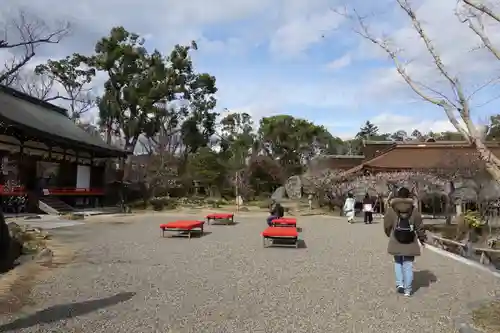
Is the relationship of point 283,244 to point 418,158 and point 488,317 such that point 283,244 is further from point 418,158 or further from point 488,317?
point 418,158

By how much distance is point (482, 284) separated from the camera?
6.82 metres

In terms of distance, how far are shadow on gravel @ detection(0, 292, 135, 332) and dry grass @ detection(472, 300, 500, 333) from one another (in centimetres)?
395

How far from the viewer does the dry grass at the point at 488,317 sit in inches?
174

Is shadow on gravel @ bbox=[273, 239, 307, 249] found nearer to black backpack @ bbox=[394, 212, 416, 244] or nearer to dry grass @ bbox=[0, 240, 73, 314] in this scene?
dry grass @ bbox=[0, 240, 73, 314]

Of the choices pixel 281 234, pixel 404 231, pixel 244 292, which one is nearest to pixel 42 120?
pixel 281 234

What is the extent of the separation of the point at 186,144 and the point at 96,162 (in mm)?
14065

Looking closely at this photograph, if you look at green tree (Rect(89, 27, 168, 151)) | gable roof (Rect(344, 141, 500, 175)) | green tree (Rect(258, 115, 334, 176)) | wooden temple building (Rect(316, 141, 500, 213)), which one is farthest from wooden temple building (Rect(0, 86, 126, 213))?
green tree (Rect(258, 115, 334, 176))

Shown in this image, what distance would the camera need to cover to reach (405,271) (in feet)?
19.9

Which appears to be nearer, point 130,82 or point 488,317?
point 488,317

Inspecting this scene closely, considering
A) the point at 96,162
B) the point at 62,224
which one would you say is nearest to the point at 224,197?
the point at 96,162

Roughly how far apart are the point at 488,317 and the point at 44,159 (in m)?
21.2

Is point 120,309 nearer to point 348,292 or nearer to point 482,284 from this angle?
point 348,292

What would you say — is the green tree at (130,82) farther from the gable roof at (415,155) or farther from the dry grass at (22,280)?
the dry grass at (22,280)

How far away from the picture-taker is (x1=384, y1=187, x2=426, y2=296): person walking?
6.00m
